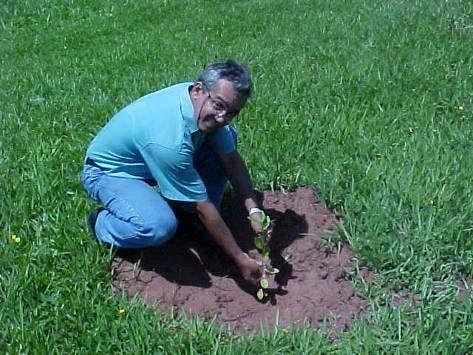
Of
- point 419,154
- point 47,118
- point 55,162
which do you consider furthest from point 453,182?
point 47,118

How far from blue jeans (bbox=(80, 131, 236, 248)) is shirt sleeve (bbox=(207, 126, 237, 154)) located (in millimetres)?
70

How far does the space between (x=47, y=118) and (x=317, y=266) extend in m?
2.43

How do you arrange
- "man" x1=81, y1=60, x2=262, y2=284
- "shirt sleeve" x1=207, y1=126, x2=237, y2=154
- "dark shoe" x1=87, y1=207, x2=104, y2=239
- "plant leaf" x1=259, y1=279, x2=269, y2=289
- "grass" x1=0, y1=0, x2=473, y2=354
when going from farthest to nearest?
"dark shoe" x1=87, y1=207, x2=104, y2=239 → "shirt sleeve" x1=207, y1=126, x2=237, y2=154 → "plant leaf" x1=259, y1=279, x2=269, y2=289 → "man" x1=81, y1=60, x2=262, y2=284 → "grass" x1=0, y1=0, x2=473, y2=354

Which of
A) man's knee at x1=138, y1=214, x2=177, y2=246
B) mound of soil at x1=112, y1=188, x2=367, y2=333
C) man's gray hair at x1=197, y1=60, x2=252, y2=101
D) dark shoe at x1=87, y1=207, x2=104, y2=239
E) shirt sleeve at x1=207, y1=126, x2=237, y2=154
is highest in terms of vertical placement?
man's gray hair at x1=197, y1=60, x2=252, y2=101

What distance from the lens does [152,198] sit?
3.88 meters

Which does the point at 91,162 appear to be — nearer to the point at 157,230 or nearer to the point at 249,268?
the point at 157,230

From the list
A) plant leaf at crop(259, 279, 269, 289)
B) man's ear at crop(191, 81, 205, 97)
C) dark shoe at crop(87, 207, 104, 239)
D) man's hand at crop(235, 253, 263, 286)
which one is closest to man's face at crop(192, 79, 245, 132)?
man's ear at crop(191, 81, 205, 97)

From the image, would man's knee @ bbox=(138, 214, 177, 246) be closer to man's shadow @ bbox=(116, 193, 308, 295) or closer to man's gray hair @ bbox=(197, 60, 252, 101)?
man's shadow @ bbox=(116, 193, 308, 295)

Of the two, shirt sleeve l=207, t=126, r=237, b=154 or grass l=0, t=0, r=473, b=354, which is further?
shirt sleeve l=207, t=126, r=237, b=154

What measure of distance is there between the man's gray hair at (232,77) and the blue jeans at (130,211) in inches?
21.7

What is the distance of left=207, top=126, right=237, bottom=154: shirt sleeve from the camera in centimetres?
400

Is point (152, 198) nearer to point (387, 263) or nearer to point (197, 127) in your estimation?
point (197, 127)

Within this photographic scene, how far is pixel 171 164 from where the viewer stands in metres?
3.62

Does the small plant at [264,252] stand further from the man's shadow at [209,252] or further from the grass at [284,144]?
the grass at [284,144]
